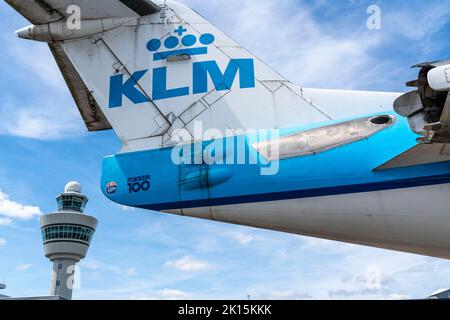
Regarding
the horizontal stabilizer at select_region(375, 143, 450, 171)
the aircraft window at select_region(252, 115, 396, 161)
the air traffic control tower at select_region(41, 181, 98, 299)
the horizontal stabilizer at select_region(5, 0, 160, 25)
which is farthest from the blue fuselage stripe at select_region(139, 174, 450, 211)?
the air traffic control tower at select_region(41, 181, 98, 299)

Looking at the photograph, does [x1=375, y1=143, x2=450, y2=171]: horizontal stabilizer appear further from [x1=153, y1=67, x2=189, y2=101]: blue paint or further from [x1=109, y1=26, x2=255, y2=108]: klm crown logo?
[x1=153, y1=67, x2=189, y2=101]: blue paint

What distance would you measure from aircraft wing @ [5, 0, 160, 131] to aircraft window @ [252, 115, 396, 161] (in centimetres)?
270

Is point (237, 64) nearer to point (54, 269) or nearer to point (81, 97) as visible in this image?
point (81, 97)

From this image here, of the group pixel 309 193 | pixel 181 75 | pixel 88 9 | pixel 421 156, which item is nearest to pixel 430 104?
pixel 421 156

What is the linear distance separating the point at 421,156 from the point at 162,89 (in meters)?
3.65

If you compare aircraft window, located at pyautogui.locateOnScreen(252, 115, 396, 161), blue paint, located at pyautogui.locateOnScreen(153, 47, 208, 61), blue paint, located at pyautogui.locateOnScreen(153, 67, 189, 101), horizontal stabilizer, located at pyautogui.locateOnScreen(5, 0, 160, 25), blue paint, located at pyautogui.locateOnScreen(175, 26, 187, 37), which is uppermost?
horizontal stabilizer, located at pyautogui.locateOnScreen(5, 0, 160, 25)

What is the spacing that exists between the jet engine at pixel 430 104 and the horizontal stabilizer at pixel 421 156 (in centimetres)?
44

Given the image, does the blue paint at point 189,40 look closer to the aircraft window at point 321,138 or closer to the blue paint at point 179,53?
the blue paint at point 179,53

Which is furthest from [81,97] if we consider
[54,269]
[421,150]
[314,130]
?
[54,269]

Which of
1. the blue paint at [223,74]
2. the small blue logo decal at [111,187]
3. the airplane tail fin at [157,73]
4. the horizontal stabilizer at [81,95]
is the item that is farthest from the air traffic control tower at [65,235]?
the blue paint at [223,74]

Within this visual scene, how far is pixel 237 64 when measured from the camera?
698 centimetres

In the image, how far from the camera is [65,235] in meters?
52.6

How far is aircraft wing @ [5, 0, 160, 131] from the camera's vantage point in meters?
7.10

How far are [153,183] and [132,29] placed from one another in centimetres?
264
